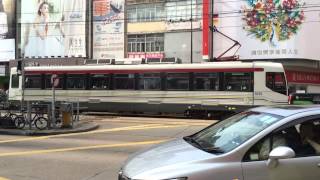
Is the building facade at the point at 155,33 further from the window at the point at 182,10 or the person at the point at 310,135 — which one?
the person at the point at 310,135

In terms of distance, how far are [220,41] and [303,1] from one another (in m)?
8.49

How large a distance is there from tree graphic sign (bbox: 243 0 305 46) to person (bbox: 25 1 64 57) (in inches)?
875

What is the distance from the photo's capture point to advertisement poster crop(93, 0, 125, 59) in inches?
2327

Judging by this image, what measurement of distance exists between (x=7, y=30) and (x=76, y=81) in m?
37.4

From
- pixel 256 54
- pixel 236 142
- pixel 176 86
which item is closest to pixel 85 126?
pixel 176 86

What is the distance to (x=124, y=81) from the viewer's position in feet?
101

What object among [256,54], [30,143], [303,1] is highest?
[303,1]

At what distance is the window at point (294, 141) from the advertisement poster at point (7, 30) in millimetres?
62989

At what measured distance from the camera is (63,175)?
1016 cm

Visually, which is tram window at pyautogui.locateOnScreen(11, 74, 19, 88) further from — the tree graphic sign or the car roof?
the car roof

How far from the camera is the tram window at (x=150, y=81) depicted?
29.6m

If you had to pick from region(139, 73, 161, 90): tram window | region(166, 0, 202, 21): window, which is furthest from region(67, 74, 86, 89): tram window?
region(166, 0, 202, 21): window

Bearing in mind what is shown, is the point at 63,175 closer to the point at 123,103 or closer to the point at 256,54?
the point at 123,103

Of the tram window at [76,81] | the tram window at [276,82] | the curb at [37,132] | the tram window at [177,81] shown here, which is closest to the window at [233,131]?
the curb at [37,132]
